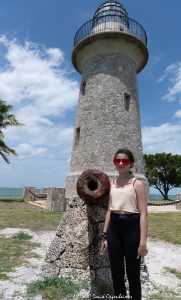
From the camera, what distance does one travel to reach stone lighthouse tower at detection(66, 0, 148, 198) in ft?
51.4

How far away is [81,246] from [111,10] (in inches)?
662

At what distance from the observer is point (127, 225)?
304cm

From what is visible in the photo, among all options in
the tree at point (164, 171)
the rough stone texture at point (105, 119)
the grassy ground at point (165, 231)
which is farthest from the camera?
the tree at point (164, 171)

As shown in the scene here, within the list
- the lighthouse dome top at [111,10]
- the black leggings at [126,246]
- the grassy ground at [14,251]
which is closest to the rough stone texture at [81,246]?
the grassy ground at [14,251]

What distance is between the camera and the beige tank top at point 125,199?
3061 millimetres

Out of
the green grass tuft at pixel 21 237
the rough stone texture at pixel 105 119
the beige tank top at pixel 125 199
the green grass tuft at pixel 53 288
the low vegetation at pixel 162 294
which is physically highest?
the rough stone texture at pixel 105 119

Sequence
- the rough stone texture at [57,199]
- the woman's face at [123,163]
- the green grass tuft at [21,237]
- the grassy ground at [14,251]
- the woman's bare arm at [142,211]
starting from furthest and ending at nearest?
the rough stone texture at [57,199]
the green grass tuft at [21,237]
the grassy ground at [14,251]
the woman's face at [123,163]
the woman's bare arm at [142,211]

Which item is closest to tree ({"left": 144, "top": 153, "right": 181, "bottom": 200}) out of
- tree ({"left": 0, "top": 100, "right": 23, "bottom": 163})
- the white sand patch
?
tree ({"left": 0, "top": 100, "right": 23, "bottom": 163})

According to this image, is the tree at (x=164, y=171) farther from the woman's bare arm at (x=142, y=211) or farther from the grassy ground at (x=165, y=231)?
the woman's bare arm at (x=142, y=211)

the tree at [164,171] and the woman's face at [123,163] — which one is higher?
the tree at [164,171]

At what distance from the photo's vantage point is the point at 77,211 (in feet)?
15.9

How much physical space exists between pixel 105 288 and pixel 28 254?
2.46 meters

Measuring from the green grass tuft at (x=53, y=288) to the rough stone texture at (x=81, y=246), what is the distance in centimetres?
26

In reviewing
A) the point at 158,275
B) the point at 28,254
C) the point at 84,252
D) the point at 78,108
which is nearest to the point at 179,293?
the point at 158,275
